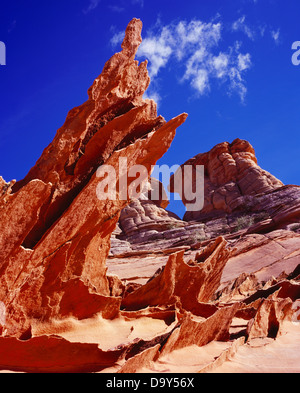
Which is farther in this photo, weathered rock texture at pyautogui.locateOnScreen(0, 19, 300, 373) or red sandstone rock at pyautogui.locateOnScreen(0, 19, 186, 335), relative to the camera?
red sandstone rock at pyautogui.locateOnScreen(0, 19, 186, 335)

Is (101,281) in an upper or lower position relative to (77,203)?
lower

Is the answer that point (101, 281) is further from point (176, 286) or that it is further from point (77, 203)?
point (77, 203)

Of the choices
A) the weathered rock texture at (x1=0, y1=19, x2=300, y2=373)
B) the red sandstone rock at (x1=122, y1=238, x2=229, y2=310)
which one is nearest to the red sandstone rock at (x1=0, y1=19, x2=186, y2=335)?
the weathered rock texture at (x1=0, y1=19, x2=300, y2=373)

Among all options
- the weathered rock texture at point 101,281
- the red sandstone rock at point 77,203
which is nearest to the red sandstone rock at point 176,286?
the weathered rock texture at point 101,281

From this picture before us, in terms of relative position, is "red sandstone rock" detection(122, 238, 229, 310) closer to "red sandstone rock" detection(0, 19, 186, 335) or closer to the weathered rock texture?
the weathered rock texture

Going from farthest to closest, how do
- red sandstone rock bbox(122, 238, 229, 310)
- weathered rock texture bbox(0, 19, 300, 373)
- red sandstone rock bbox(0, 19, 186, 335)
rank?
1. red sandstone rock bbox(122, 238, 229, 310)
2. red sandstone rock bbox(0, 19, 186, 335)
3. weathered rock texture bbox(0, 19, 300, 373)

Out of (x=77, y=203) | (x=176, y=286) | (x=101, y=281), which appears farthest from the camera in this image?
(x=176, y=286)

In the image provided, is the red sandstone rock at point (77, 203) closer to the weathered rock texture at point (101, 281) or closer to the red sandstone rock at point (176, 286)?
the weathered rock texture at point (101, 281)

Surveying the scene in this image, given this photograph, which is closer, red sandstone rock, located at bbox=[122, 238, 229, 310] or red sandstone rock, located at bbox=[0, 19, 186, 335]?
red sandstone rock, located at bbox=[0, 19, 186, 335]

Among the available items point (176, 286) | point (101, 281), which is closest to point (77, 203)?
point (101, 281)

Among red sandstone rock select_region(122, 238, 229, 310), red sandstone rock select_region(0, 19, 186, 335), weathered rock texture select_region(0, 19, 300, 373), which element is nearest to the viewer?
weathered rock texture select_region(0, 19, 300, 373)

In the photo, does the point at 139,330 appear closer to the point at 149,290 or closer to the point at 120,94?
the point at 149,290

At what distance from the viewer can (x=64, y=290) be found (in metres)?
4.89
